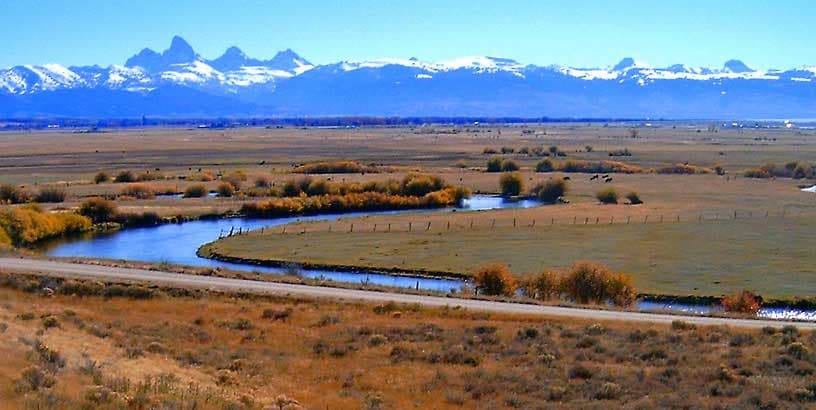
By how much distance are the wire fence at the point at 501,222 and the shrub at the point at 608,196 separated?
957cm

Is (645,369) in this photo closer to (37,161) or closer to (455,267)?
(455,267)

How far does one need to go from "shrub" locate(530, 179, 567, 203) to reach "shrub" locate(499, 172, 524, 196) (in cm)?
491

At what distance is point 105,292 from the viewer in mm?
36438

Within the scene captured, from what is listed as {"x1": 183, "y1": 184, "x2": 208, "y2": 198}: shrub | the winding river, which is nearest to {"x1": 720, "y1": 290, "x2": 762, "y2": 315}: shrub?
the winding river

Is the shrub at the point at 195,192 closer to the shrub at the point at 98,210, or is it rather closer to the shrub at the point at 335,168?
the shrub at the point at 98,210

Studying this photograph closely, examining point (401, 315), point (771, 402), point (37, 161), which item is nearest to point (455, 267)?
point (401, 315)

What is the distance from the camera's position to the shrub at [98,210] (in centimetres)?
7331

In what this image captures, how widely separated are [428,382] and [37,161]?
129280 millimetres

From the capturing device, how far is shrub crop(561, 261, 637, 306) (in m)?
42.6

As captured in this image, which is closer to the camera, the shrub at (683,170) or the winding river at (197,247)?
the winding river at (197,247)

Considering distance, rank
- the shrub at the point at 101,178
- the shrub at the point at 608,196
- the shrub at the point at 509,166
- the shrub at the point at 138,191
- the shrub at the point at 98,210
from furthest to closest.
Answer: the shrub at the point at 509,166 < the shrub at the point at 101,178 < the shrub at the point at 138,191 < the shrub at the point at 608,196 < the shrub at the point at 98,210

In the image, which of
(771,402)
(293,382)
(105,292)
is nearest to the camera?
(771,402)

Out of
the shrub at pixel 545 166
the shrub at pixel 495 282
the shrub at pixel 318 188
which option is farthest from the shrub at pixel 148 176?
the shrub at pixel 495 282

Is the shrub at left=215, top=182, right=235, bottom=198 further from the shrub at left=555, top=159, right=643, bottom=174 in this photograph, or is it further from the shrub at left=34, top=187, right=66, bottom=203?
→ the shrub at left=555, top=159, right=643, bottom=174
